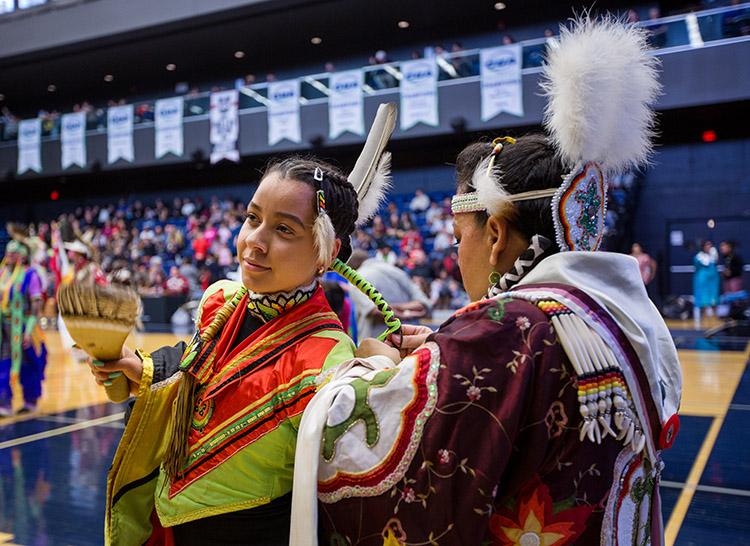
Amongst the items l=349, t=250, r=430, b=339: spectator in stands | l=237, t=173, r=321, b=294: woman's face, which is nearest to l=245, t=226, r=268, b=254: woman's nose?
l=237, t=173, r=321, b=294: woman's face

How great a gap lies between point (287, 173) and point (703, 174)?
14343mm

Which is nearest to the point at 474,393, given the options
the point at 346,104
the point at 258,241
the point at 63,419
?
the point at 258,241

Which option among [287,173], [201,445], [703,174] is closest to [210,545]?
[201,445]

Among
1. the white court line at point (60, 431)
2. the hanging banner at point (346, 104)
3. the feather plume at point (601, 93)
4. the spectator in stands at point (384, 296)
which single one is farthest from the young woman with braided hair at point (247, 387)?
the hanging banner at point (346, 104)

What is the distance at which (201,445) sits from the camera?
1302 millimetres

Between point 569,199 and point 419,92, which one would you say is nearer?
point 569,199

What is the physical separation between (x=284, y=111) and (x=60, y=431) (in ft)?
35.2

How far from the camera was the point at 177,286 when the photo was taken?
1433cm

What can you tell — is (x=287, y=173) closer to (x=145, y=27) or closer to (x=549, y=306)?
(x=549, y=306)

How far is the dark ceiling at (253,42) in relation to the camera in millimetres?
15484

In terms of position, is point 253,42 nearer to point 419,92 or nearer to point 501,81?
point 419,92

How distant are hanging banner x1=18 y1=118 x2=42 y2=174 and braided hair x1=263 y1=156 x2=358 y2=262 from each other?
19240 mm

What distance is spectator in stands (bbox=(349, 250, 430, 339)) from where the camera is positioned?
12.9 ft

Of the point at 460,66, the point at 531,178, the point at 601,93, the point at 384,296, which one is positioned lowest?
the point at 384,296
